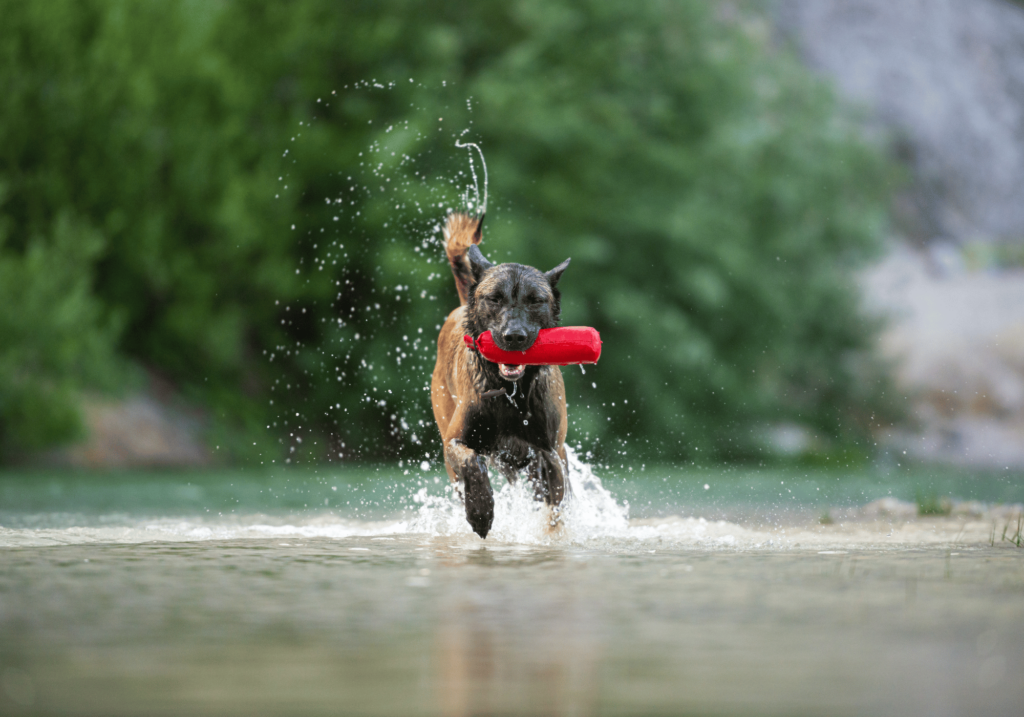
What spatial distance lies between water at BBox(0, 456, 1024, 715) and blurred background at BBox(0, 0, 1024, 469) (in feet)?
30.6

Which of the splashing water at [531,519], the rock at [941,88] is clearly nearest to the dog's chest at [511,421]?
the splashing water at [531,519]

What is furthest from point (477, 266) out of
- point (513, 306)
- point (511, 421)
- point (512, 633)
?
point (512, 633)

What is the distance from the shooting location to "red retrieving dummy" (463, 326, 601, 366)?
6.32 meters

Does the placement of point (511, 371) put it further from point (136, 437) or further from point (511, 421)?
point (136, 437)

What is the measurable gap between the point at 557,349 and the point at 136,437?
35.8ft

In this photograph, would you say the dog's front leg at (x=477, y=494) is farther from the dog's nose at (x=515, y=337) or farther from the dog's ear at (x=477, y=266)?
the dog's ear at (x=477, y=266)

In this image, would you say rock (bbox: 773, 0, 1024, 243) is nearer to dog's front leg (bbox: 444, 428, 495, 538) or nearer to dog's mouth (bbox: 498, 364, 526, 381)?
dog's mouth (bbox: 498, 364, 526, 381)

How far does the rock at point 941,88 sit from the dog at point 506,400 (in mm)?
34030

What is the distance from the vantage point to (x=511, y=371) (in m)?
6.39

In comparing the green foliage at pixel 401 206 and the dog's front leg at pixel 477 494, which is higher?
the green foliage at pixel 401 206

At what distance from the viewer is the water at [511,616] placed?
2.95m

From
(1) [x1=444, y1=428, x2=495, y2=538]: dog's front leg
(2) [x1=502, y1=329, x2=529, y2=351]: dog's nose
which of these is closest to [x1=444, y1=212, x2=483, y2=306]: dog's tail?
(2) [x1=502, y1=329, x2=529, y2=351]: dog's nose

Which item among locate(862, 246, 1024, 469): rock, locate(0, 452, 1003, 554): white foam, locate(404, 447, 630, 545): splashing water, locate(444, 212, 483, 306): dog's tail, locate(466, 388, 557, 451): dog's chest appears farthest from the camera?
locate(862, 246, 1024, 469): rock

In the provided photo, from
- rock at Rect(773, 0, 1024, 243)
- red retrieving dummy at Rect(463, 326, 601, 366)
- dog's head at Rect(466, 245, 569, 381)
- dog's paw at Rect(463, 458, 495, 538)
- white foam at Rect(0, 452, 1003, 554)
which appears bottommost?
white foam at Rect(0, 452, 1003, 554)
